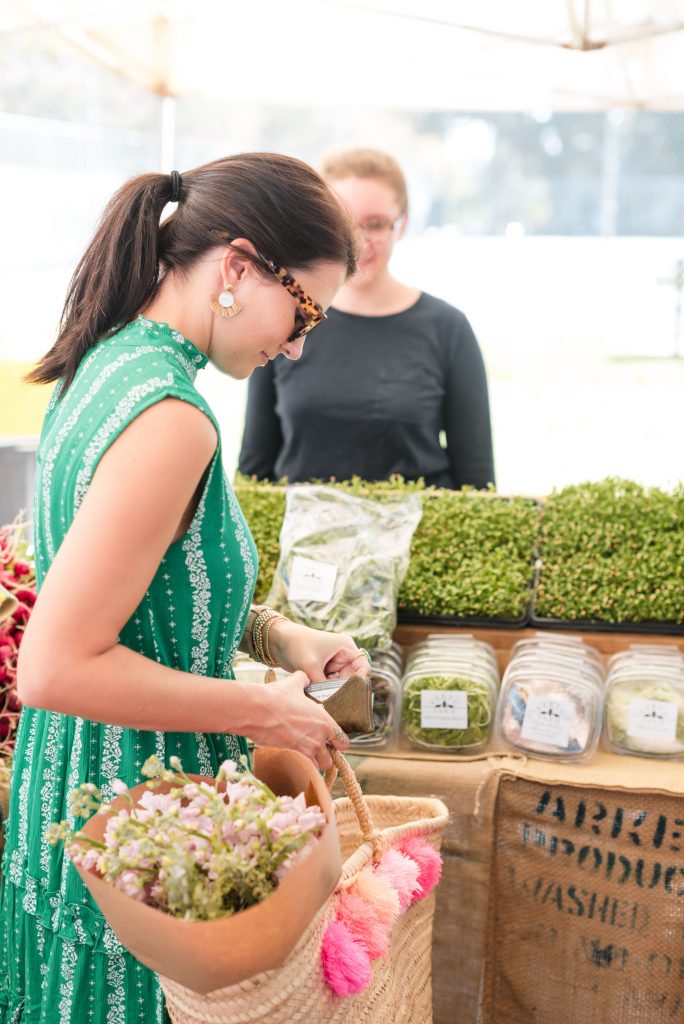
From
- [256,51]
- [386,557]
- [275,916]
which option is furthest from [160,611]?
[256,51]

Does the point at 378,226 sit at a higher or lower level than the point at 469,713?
higher

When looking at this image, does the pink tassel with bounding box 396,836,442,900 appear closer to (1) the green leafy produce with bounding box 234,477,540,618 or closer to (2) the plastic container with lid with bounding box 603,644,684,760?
(2) the plastic container with lid with bounding box 603,644,684,760

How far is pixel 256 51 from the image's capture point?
11.9ft

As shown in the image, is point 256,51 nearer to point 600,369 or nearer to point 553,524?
point 553,524

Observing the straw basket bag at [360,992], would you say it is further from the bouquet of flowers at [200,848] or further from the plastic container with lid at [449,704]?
the plastic container with lid at [449,704]

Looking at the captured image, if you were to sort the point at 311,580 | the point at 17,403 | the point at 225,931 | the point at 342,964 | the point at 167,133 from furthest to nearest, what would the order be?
the point at 167,133 → the point at 17,403 → the point at 311,580 → the point at 342,964 → the point at 225,931

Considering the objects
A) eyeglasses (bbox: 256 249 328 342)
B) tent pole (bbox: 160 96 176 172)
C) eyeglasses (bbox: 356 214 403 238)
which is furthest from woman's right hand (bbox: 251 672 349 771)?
tent pole (bbox: 160 96 176 172)

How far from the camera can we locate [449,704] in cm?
204

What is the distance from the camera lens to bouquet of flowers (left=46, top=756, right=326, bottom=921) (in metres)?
0.87

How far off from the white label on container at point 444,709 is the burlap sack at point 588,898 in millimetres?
148

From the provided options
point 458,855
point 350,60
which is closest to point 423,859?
point 458,855

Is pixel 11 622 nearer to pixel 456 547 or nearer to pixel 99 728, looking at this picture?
pixel 99 728

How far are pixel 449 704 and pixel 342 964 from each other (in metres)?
1.02

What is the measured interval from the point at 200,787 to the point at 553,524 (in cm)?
161
